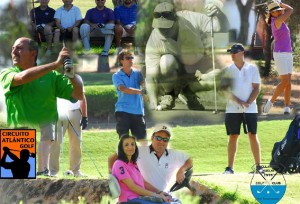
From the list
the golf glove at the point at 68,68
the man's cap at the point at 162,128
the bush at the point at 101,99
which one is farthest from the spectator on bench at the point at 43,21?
the man's cap at the point at 162,128

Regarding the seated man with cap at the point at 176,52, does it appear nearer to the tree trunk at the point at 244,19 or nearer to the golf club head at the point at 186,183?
the tree trunk at the point at 244,19

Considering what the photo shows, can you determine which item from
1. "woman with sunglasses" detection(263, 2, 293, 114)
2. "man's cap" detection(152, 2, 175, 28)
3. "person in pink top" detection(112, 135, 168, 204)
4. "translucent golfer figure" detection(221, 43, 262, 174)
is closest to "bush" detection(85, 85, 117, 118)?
"person in pink top" detection(112, 135, 168, 204)

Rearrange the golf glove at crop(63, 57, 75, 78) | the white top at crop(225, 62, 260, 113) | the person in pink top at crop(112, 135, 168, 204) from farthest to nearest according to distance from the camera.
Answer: the white top at crop(225, 62, 260, 113) < the person in pink top at crop(112, 135, 168, 204) < the golf glove at crop(63, 57, 75, 78)

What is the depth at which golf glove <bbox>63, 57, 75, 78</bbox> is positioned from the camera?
1914cm

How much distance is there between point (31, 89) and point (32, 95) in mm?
46

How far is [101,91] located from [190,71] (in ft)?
2.32

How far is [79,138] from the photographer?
19.6m

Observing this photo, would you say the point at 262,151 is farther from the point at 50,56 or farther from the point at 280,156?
the point at 50,56

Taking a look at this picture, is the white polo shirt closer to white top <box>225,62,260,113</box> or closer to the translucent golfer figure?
the translucent golfer figure

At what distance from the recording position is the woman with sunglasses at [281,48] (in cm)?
1989

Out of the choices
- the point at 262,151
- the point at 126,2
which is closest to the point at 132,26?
the point at 126,2

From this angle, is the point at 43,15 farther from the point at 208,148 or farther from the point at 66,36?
the point at 208,148
